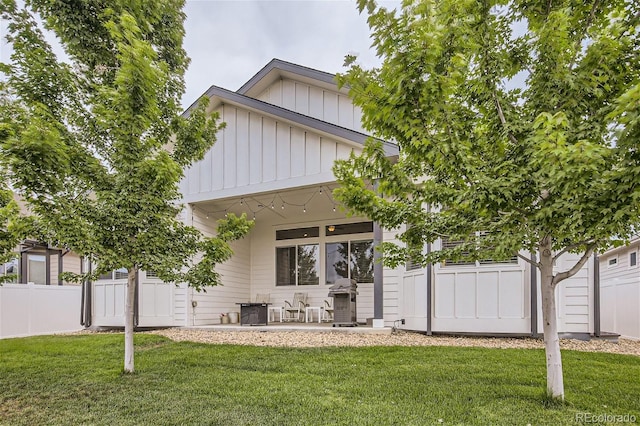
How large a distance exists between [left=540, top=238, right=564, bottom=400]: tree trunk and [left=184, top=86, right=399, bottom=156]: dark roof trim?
4303 mm

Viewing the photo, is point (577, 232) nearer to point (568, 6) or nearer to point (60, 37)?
point (568, 6)

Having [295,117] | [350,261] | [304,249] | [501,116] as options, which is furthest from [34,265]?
[501,116]

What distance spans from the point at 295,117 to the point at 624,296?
28.1 ft

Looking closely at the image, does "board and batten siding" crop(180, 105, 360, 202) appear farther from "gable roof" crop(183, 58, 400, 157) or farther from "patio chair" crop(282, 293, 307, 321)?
"patio chair" crop(282, 293, 307, 321)

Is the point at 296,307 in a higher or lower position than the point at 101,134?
lower

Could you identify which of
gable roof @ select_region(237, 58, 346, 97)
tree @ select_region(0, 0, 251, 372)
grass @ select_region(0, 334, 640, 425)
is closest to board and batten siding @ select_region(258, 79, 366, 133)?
gable roof @ select_region(237, 58, 346, 97)

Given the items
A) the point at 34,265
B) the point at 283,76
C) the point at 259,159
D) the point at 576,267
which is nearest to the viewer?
the point at 576,267

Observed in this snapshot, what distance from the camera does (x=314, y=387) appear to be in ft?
13.5

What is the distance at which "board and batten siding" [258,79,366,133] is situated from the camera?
10000 mm

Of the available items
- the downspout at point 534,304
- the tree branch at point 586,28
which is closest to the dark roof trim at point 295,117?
the downspout at point 534,304

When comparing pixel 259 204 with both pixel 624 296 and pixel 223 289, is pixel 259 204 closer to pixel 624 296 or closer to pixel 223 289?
pixel 223 289

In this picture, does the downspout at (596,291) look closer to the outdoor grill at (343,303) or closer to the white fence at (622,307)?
the white fence at (622,307)

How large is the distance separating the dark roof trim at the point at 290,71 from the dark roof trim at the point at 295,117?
1577 mm

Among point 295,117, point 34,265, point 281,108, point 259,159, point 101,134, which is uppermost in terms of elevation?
point 281,108
